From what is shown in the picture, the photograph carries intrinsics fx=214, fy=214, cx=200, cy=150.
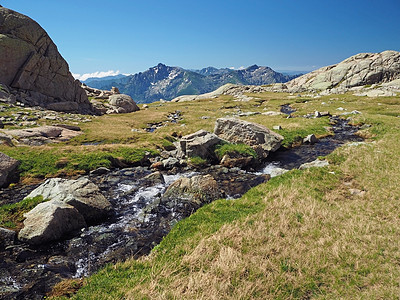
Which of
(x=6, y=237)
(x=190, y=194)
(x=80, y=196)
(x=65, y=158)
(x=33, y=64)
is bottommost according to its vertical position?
(x=190, y=194)

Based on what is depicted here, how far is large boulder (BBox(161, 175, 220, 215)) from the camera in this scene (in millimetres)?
17156

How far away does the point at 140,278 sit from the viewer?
918 centimetres

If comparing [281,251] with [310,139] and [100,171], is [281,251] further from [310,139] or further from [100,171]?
[310,139]

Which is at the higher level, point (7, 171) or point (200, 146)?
point (200, 146)

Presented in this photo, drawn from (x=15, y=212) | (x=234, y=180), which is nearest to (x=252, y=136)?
(x=234, y=180)

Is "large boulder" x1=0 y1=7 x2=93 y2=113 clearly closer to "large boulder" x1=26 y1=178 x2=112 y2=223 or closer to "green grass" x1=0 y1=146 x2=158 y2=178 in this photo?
"green grass" x1=0 y1=146 x2=158 y2=178

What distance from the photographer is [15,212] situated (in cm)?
1462

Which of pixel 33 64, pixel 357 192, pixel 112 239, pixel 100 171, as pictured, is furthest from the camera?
pixel 33 64

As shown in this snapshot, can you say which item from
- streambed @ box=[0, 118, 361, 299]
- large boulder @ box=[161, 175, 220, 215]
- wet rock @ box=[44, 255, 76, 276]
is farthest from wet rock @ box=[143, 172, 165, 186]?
wet rock @ box=[44, 255, 76, 276]

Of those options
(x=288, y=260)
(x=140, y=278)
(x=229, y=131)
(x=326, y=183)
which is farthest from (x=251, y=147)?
(x=140, y=278)

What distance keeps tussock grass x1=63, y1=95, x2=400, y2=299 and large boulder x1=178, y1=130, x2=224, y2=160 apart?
1238 cm

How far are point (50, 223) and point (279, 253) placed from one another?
12847 mm

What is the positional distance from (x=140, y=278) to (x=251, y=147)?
77.7 ft

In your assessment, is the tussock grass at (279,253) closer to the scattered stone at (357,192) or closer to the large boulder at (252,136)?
the scattered stone at (357,192)
